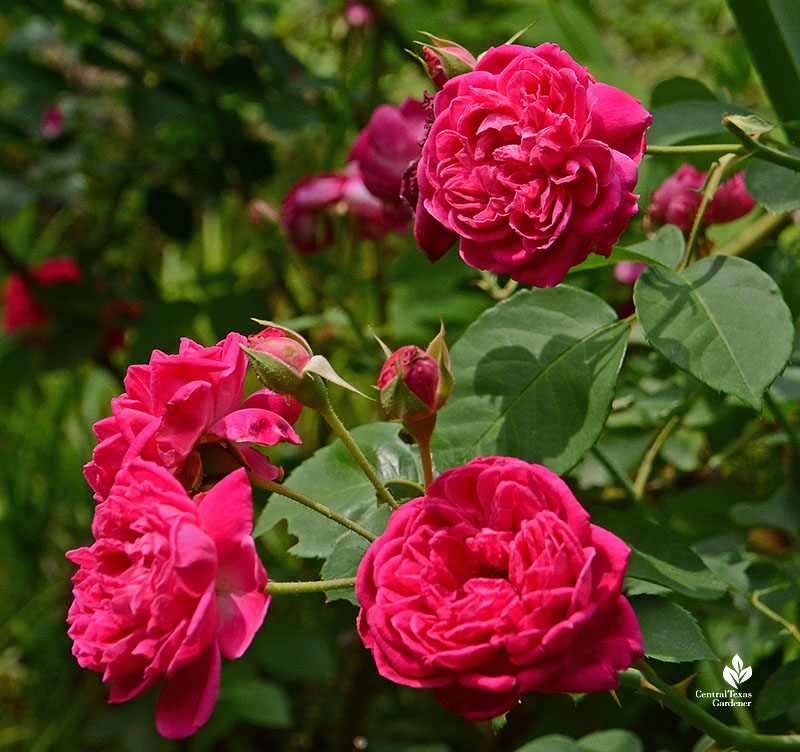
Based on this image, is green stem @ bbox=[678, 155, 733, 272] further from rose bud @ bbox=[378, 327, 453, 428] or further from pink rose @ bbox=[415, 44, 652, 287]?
rose bud @ bbox=[378, 327, 453, 428]

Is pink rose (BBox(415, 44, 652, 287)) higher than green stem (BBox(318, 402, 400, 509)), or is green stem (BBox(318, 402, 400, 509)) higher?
pink rose (BBox(415, 44, 652, 287))

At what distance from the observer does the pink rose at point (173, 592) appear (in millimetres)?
351

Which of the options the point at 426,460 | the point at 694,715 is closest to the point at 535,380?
the point at 426,460

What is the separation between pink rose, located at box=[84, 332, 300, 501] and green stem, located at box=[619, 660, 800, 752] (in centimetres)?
21

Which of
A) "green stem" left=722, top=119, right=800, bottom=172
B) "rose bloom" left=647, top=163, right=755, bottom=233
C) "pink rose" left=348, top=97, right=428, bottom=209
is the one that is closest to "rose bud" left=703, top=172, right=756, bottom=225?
"rose bloom" left=647, top=163, right=755, bottom=233

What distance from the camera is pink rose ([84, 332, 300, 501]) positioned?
0.40m

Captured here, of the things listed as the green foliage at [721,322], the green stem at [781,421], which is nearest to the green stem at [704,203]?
the green foliage at [721,322]

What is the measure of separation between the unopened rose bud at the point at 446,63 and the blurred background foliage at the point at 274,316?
158 millimetres

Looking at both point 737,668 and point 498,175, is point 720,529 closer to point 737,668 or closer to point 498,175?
point 737,668

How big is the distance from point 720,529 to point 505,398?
0.45m

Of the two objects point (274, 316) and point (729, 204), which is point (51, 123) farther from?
point (729, 204)

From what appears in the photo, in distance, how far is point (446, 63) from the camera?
0.48m

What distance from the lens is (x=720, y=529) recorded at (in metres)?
0.84

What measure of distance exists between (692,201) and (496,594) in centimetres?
39
